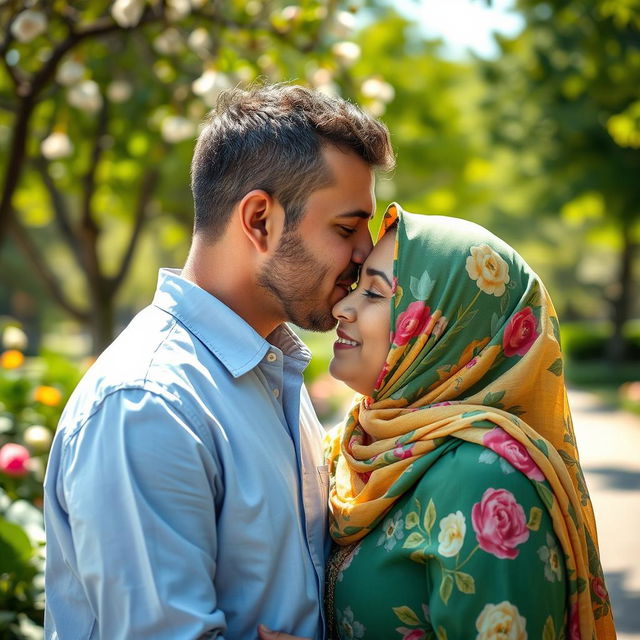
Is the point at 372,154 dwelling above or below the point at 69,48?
below

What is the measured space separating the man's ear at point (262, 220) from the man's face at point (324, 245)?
0.03 meters

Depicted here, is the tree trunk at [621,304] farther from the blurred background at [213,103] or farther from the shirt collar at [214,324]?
the shirt collar at [214,324]

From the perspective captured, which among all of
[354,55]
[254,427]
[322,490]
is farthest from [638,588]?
[254,427]

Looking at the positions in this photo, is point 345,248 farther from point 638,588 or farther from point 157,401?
point 638,588

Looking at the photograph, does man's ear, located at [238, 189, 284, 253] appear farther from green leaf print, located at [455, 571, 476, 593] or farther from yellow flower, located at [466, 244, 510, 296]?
green leaf print, located at [455, 571, 476, 593]

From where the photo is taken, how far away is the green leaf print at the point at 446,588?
2236 millimetres

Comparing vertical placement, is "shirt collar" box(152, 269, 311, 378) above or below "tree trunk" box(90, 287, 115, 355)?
below

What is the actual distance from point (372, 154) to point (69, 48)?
2.95m

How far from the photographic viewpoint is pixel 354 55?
6191 mm

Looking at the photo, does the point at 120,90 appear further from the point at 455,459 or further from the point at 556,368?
the point at 455,459

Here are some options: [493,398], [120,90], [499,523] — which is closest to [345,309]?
[493,398]

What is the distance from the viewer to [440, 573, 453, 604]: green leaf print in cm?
224

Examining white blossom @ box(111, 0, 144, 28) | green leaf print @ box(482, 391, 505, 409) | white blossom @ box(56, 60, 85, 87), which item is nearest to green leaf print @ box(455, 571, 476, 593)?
green leaf print @ box(482, 391, 505, 409)

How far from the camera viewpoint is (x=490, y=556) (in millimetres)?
2223
